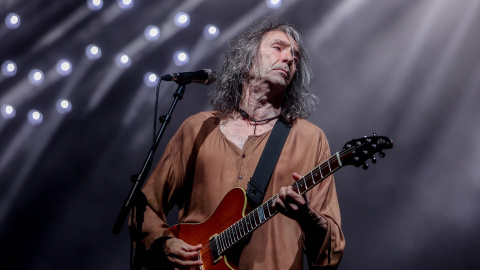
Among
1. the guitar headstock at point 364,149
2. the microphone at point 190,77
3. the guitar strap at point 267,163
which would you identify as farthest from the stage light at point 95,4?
the guitar headstock at point 364,149

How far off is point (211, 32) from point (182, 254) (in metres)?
3.08

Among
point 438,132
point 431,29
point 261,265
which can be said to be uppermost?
point 431,29

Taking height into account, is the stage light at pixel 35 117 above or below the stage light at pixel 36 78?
below

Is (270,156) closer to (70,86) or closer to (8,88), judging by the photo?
(70,86)

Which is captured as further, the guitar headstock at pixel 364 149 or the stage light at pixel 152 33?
the stage light at pixel 152 33

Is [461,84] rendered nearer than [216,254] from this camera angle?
No

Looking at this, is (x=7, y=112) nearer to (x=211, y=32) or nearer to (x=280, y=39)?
(x=211, y=32)

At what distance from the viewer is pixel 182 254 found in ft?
8.87

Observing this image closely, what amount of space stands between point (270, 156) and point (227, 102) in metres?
0.78

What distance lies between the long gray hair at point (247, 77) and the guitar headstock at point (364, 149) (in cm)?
99

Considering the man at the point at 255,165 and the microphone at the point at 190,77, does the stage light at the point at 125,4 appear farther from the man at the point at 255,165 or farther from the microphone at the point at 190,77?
the microphone at the point at 190,77

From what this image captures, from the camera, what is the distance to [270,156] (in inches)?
115

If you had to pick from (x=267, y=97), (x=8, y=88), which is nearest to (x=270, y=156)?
(x=267, y=97)

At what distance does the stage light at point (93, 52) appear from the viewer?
5.32 metres
